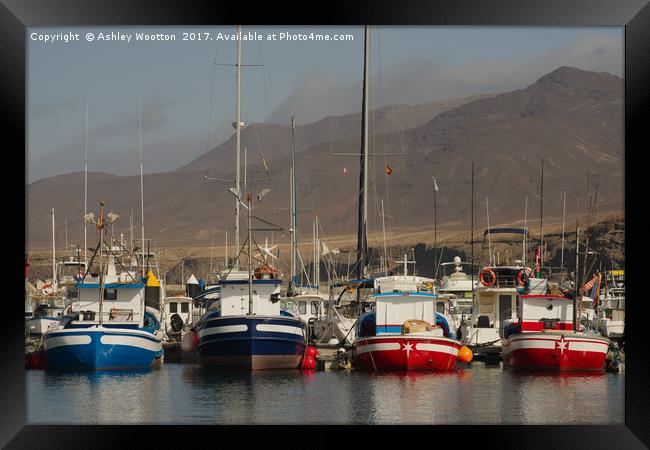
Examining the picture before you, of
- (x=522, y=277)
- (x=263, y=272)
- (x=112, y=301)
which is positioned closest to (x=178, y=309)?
(x=112, y=301)

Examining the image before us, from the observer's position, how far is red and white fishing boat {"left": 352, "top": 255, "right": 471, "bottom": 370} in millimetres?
27562

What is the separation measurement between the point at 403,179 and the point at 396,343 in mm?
161297

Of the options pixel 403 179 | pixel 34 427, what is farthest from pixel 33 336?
pixel 403 179

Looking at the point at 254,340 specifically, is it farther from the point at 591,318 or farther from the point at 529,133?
the point at 529,133

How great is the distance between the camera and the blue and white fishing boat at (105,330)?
1118 inches

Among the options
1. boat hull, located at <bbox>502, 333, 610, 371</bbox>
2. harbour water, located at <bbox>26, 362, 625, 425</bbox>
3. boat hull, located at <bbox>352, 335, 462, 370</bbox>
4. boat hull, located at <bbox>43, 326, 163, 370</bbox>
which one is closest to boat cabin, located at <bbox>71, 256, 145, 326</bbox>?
boat hull, located at <bbox>43, 326, 163, 370</bbox>

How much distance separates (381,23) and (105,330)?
17019mm

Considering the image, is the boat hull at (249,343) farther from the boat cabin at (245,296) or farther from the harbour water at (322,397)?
the boat cabin at (245,296)

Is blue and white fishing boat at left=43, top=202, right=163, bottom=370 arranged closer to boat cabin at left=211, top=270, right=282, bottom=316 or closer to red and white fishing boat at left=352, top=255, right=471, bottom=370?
boat cabin at left=211, top=270, right=282, bottom=316

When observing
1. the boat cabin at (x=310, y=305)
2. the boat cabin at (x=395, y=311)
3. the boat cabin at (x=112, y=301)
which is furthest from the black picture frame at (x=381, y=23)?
the boat cabin at (x=310, y=305)

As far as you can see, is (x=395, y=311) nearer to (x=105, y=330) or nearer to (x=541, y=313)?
(x=541, y=313)

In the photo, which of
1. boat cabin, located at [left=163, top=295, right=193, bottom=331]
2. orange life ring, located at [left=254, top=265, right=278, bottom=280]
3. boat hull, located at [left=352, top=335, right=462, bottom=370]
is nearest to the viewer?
boat hull, located at [left=352, top=335, right=462, bottom=370]

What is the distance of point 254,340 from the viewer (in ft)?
91.5

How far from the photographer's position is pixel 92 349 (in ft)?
92.7
